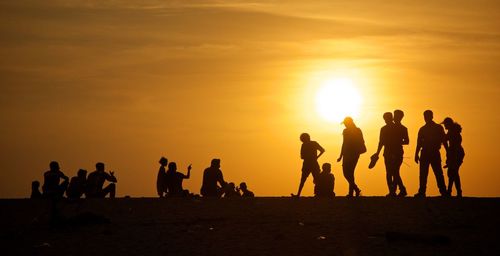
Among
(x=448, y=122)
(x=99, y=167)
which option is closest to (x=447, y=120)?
(x=448, y=122)

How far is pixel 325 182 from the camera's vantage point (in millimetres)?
26484

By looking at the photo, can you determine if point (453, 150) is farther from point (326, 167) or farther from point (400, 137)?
point (326, 167)

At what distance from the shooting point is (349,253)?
48.0 feet

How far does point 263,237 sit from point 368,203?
5.44 m

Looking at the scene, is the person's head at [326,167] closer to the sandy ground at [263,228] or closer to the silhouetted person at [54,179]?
the sandy ground at [263,228]

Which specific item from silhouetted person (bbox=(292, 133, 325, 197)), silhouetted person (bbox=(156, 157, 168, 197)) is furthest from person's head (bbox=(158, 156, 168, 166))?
silhouetted person (bbox=(292, 133, 325, 197))

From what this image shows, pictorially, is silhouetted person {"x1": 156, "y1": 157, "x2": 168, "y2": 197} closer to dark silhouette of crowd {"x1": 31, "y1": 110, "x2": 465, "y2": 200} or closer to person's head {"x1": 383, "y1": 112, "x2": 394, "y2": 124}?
dark silhouette of crowd {"x1": 31, "y1": 110, "x2": 465, "y2": 200}

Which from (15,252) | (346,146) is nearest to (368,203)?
(346,146)

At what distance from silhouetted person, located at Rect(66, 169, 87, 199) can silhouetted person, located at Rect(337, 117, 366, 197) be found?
783 centimetres

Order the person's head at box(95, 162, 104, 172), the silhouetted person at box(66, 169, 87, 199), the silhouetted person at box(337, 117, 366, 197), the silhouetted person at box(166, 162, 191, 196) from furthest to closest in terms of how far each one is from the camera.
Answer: the silhouetted person at box(166, 162, 191, 196) → the person's head at box(95, 162, 104, 172) → the silhouetted person at box(66, 169, 87, 199) → the silhouetted person at box(337, 117, 366, 197)

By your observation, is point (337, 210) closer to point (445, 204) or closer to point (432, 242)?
point (445, 204)

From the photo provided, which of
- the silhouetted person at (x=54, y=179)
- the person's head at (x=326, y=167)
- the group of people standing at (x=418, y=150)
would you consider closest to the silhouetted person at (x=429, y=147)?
the group of people standing at (x=418, y=150)

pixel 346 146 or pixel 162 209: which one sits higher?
pixel 346 146

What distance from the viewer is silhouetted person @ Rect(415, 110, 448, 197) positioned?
78.1 ft
